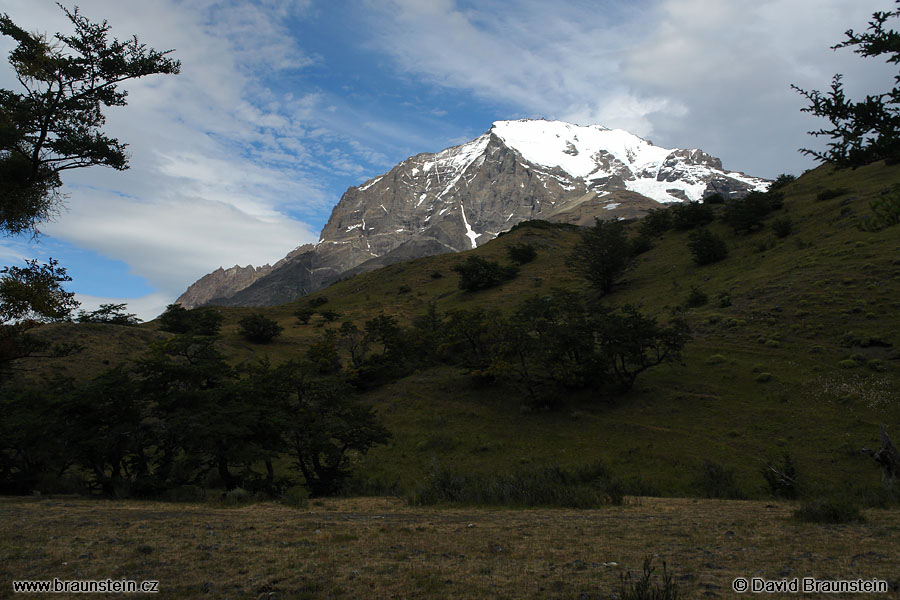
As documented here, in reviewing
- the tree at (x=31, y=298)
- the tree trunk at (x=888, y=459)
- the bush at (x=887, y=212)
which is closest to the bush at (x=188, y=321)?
the tree at (x=31, y=298)

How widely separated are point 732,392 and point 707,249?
29.4 meters

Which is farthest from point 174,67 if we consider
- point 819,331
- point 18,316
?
point 819,331

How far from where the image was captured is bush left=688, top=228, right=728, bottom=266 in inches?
1994

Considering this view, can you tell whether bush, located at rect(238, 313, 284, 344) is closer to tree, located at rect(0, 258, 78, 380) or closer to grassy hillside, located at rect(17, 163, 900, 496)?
grassy hillside, located at rect(17, 163, 900, 496)

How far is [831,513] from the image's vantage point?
9.55 meters

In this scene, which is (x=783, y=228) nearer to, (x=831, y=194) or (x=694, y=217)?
(x=831, y=194)

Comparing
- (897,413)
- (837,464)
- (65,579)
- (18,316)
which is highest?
(18,316)

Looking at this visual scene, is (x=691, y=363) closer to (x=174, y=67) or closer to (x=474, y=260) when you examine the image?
(x=174, y=67)

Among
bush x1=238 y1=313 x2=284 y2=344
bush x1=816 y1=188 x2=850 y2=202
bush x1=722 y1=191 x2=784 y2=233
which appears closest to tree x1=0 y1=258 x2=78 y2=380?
bush x1=238 y1=313 x2=284 y2=344

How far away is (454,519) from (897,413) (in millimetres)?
21642

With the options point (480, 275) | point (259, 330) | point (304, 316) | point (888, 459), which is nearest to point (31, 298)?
point (888, 459)

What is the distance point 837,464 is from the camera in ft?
59.6

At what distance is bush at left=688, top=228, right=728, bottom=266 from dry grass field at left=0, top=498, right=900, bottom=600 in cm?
4530

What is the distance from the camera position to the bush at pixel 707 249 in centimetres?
5066
